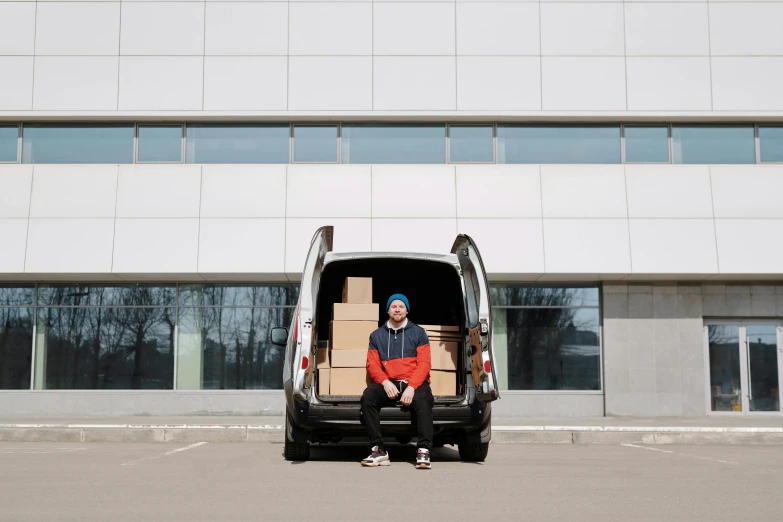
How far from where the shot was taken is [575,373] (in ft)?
63.6

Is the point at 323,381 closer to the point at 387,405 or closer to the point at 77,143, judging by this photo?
the point at 387,405

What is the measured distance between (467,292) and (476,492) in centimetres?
283

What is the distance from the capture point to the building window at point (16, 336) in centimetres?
1941

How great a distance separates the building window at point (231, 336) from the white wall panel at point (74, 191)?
93.7 inches

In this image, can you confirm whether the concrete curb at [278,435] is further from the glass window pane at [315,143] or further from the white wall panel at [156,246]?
the glass window pane at [315,143]

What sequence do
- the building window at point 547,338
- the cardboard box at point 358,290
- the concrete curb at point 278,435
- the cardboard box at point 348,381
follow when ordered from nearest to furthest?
1. the cardboard box at point 348,381
2. the cardboard box at point 358,290
3. the concrete curb at point 278,435
4. the building window at point 547,338

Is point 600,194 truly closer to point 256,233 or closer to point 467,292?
point 256,233
